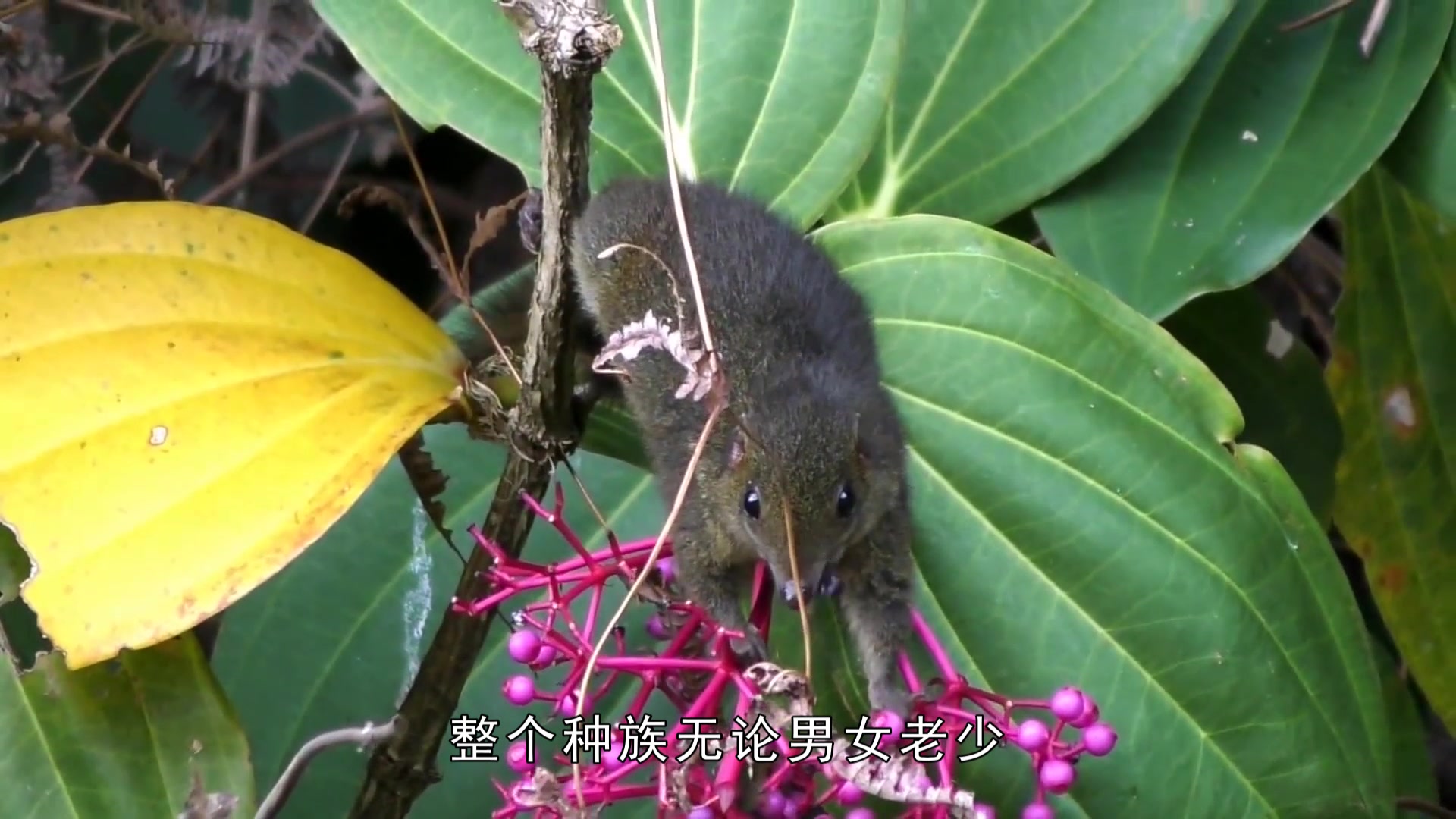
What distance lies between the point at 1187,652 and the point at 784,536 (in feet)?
1.02

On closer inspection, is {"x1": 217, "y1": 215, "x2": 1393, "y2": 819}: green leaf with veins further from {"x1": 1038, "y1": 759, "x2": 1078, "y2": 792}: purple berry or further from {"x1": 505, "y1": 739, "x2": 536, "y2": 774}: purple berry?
{"x1": 505, "y1": 739, "x2": 536, "y2": 774}: purple berry

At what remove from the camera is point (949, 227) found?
1.08m

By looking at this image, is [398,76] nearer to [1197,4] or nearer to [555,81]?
[555,81]

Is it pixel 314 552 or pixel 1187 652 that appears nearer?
pixel 1187 652

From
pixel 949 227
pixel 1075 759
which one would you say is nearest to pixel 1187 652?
pixel 1075 759

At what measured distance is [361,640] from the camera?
3.67ft

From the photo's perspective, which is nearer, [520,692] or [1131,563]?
[520,692]

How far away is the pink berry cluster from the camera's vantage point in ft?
2.39

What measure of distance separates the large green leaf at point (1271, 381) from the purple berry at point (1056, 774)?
725 mm

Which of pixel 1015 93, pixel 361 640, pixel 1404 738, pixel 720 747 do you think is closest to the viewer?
pixel 720 747

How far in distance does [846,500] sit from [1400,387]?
0.87 m

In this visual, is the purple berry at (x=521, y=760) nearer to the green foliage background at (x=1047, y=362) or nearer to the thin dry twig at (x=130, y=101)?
the green foliage background at (x=1047, y=362)

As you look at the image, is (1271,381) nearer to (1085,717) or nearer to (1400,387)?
(1400,387)

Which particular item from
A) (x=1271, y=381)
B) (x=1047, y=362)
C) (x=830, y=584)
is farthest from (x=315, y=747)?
(x=1271, y=381)
